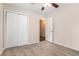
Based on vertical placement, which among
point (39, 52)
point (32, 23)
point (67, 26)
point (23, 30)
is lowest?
point (39, 52)

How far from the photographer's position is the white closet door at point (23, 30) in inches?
217

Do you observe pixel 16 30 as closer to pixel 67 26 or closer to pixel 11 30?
pixel 11 30

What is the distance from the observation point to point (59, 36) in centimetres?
578

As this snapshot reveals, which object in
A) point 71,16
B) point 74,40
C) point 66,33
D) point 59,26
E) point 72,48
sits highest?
point 71,16

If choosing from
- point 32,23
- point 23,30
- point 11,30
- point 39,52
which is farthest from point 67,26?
point 11,30

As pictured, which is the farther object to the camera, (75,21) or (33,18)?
(33,18)

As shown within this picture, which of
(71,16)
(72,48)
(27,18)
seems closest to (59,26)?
(71,16)

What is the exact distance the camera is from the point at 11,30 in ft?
16.3

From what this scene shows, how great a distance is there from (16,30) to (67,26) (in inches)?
119

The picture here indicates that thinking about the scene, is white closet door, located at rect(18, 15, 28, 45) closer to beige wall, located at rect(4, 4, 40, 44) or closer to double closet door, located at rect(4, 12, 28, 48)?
double closet door, located at rect(4, 12, 28, 48)

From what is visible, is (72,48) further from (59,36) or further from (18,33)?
(18,33)

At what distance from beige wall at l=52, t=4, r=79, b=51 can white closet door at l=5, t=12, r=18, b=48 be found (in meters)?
2.74

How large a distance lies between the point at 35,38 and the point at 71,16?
3015mm

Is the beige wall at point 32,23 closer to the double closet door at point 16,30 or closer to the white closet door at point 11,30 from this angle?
the double closet door at point 16,30
